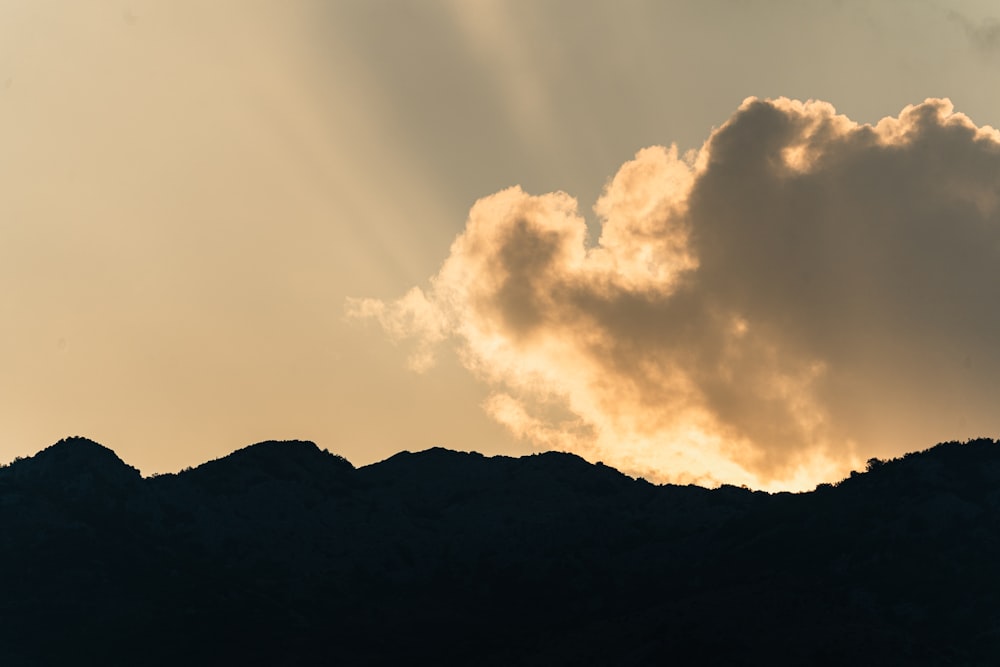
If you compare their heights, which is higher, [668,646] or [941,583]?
[941,583]

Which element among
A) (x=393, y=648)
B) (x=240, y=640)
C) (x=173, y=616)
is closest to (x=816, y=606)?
(x=393, y=648)

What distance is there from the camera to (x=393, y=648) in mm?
196750

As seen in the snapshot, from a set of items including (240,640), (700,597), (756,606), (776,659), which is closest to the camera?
(776,659)

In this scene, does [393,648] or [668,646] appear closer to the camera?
[668,646]

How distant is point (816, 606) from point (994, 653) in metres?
24.1

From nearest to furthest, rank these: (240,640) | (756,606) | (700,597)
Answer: (756,606), (700,597), (240,640)

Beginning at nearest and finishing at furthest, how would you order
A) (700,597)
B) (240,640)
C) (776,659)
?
1. (776,659)
2. (700,597)
3. (240,640)

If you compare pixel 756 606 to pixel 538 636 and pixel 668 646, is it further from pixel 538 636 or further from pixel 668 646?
pixel 538 636

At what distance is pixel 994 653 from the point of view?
157750 mm

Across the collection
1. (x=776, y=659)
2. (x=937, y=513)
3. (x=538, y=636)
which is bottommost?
(x=776, y=659)

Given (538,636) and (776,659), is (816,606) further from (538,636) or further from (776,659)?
(538,636)

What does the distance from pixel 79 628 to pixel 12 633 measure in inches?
394

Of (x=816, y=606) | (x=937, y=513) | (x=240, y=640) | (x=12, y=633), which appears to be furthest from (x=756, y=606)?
(x=12, y=633)

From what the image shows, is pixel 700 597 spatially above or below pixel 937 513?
below
